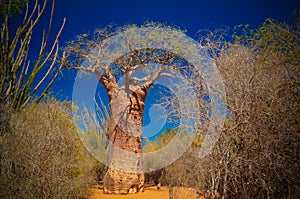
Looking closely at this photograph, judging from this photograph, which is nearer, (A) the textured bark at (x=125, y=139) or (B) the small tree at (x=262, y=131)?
(B) the small tree at (x=262, y=131)

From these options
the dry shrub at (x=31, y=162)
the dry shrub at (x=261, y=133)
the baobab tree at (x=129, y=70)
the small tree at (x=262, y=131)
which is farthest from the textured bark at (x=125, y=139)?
the small tree at (x=262, y=131)

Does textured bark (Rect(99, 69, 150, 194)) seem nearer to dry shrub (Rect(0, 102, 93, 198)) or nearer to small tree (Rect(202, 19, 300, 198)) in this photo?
dry shrub (Rect(0, 102, 93, 198))

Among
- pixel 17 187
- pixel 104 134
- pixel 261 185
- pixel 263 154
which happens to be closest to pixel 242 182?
pixel 261 185

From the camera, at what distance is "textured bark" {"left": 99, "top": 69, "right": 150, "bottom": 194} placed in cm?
633

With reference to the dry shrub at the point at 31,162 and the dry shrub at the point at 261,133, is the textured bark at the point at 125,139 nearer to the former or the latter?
the dry shrub at the point at 31,162

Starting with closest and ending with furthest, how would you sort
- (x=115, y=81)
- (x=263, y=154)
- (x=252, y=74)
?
(x=263, y=154) → (x=252, y=74) → (x=115, y=81)

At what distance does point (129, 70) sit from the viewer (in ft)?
21.9

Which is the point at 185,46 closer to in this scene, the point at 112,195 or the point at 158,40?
the point at 158,40

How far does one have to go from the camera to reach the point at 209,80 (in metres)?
3.77

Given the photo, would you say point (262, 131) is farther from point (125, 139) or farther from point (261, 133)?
point (125, 139)

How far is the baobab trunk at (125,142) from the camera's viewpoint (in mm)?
6328

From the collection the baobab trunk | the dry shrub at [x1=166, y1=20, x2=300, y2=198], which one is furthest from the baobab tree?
the dry shrub at [x1=166, y1=20, x2=300, y2=198]

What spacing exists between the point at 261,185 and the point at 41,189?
3.24 metres

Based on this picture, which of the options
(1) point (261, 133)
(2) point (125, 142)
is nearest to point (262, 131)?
(1) point (261, 133)
